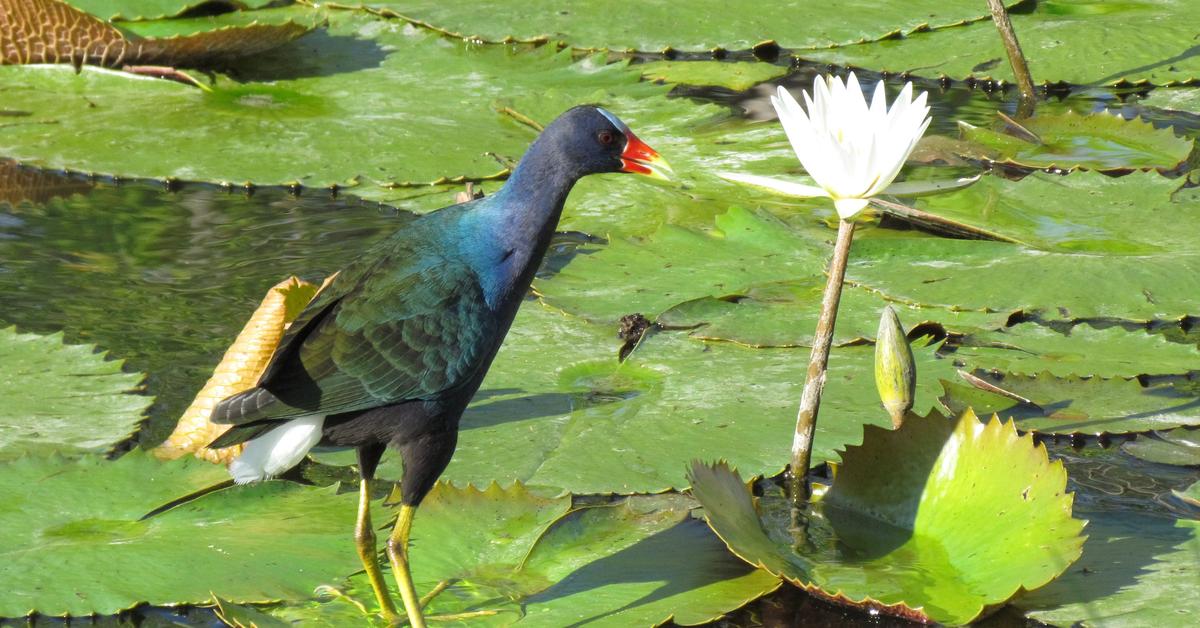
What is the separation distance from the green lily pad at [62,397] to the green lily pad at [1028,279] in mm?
1458

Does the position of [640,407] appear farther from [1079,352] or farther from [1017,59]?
[1017,59]

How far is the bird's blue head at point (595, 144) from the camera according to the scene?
2184 millimetres

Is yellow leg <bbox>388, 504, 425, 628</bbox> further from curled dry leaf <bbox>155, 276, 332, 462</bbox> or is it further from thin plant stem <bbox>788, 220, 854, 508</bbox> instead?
thin plant stem <bbox>788, 220, 854, 508</bbox>

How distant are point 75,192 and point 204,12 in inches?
60.1

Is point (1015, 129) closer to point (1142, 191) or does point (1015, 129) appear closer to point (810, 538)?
point (1142, 191)

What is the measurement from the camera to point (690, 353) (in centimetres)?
262

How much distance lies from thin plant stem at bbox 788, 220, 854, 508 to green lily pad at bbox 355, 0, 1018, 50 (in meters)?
2.54

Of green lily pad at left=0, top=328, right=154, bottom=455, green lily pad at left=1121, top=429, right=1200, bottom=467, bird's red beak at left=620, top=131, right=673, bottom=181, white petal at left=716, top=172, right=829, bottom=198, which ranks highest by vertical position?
white petal at left=716, top=172, right=829, bottom=198

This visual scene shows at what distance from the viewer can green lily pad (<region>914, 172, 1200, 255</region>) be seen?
2986 millimetres

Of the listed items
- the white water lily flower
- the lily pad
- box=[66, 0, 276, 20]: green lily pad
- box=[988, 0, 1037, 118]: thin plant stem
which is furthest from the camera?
box=[66, 0, 276, 20]: green lily pad

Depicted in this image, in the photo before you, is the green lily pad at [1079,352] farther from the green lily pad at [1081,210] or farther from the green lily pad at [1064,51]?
the green lily pad at [1064,51]

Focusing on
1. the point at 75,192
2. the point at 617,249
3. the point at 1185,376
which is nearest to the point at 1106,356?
the point at 1185,376

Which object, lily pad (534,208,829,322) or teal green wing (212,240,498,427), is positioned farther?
lily pad (534,208,829,322)

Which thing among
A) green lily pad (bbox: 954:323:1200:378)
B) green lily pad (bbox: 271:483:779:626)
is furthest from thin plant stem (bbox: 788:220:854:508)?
green lily pad (bbox: 954:323:1200:378)
